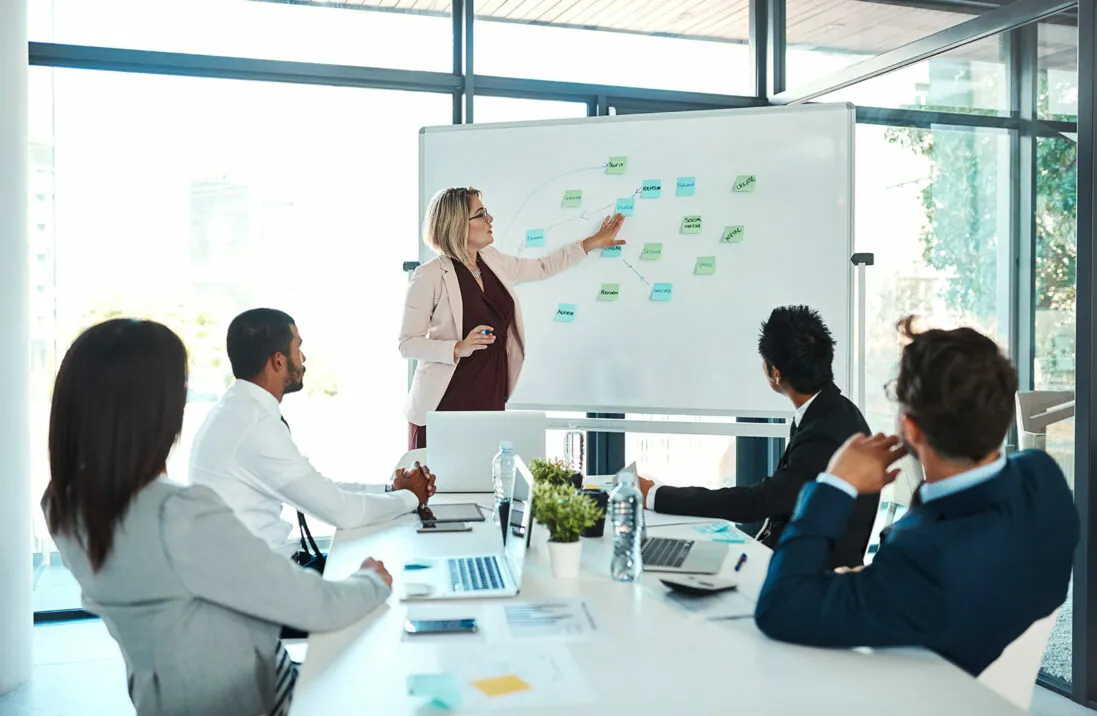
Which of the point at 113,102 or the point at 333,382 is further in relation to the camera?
the point at 333,382

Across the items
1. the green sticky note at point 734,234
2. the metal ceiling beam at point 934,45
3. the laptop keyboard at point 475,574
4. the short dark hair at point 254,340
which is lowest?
the laptop keyboard at point 475,574

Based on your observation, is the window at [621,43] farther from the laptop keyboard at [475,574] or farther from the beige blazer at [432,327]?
the laptop keyboard at [475,574]

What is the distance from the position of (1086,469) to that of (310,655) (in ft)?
9.22

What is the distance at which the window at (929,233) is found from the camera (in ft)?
12.2

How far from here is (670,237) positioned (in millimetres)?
4191

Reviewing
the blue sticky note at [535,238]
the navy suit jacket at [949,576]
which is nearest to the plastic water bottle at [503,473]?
the navy suit jacket at [949,576]

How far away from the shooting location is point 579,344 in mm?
4316

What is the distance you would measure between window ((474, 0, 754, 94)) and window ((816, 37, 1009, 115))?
89cm

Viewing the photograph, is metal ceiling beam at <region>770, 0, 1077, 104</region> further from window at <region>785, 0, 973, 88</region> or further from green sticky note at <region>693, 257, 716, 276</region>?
green sticky note at <region>693, 257, 716, 276</region>

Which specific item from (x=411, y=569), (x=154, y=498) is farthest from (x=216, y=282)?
(x=154, y=498)

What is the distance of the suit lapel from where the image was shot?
12.9ft

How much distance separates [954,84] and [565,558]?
289cm

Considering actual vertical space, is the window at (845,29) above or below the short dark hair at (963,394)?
above

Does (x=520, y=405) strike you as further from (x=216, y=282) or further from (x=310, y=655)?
(x=310, y=655)
